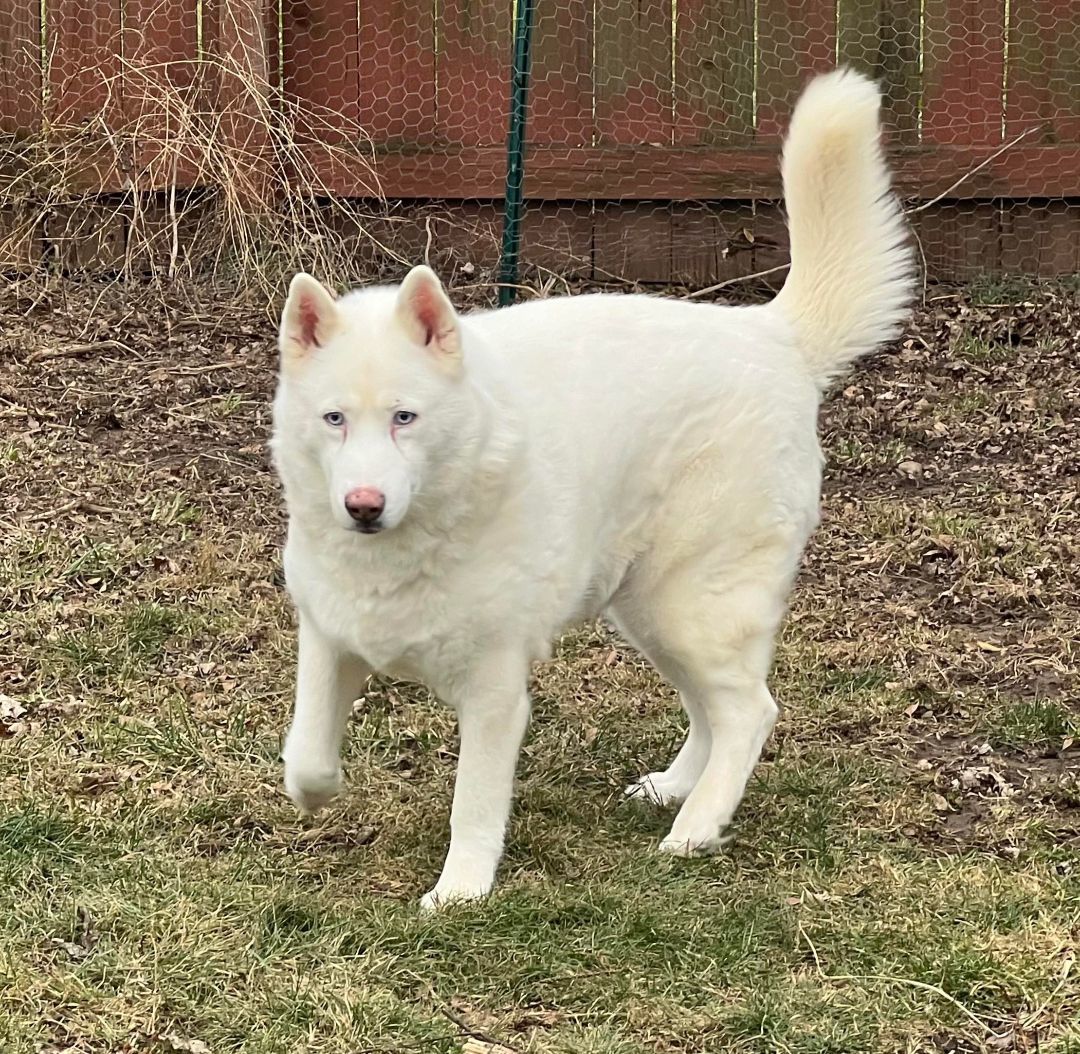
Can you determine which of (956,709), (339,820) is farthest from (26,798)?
(956,709)

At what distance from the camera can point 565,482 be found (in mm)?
3457

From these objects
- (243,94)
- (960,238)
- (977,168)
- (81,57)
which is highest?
(81,57)

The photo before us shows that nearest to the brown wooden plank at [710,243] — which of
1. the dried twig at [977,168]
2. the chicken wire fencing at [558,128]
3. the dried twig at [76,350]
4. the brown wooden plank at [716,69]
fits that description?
the chicken wire fencing at [558,128]

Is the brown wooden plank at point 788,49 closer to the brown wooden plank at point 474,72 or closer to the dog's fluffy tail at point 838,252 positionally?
the brown wooden plank at point 474,72

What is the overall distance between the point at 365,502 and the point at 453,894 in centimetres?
88

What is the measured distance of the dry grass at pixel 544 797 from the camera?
289cm

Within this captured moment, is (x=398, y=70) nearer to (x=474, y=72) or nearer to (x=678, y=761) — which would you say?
(x=474, y=72)

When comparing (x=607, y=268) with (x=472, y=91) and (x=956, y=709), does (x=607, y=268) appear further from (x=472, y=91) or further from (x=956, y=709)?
(x=956, y=709)

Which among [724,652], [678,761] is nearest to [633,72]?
[678,761]

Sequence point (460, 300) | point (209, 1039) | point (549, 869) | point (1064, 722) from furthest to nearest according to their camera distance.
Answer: point (460, 300)
point (1064, 722)
point (549, 869)
point (209, 1039)

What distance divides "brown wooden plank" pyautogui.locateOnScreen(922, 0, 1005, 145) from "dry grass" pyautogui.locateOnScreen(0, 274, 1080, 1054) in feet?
4.94

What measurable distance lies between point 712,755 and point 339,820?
0.88m

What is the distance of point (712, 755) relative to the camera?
147 inches

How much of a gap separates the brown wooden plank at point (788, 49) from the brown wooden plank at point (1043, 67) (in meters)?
0.84
